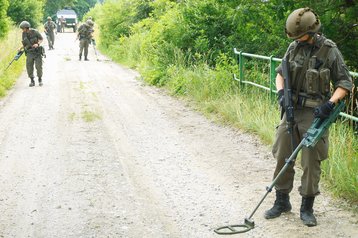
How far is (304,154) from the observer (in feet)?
15.5

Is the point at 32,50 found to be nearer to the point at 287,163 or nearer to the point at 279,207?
the point at 279,207

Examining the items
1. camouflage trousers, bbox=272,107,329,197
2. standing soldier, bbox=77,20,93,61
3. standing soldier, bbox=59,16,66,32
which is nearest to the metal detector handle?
camouflage trousers, bbox=272,107,329,197

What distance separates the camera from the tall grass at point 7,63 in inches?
573

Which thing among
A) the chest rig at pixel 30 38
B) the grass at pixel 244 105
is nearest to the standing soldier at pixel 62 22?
the grass at pixel 244 105

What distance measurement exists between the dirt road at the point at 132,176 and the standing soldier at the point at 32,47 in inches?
138

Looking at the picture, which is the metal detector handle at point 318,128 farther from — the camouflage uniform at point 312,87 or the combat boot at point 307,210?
the combat boot at point 307,210

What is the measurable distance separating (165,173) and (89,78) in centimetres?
1063

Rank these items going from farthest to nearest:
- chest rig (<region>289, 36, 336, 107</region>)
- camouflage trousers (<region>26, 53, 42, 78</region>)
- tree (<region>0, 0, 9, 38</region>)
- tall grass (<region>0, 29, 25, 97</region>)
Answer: tree (<region>0, 0, 9, 38</region>), camouflage trousers (<region>26, 53, 42, 78</region>), tall grass (<region>0, 29, 25, 97</region>), chest rig (<region>289, 36, 336, 107</region>)

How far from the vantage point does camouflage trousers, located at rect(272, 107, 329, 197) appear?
4.68 metres

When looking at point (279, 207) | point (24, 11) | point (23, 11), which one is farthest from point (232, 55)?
point (24, 11)

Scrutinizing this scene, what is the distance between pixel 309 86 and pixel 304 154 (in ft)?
1.97

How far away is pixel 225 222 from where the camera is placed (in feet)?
16.2

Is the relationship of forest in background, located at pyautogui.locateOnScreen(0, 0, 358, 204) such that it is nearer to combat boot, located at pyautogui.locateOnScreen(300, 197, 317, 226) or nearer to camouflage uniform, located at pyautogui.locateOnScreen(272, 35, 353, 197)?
combat boot, located at pyautogui.locateOnScreen(300, 197, 317, 226)

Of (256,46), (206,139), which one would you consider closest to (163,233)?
(206,139)
